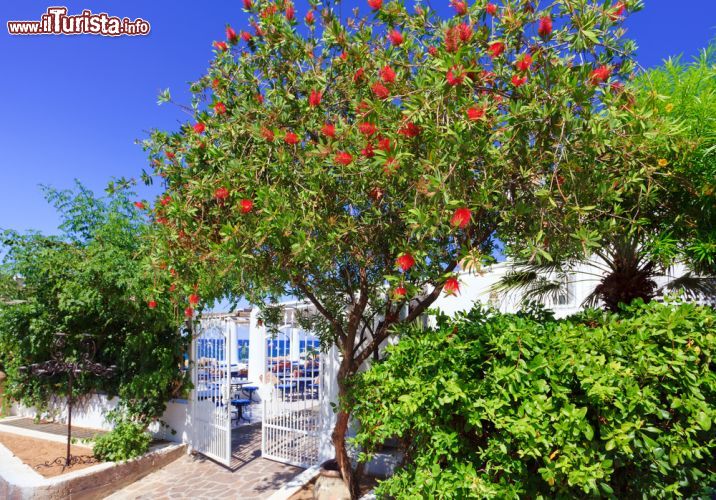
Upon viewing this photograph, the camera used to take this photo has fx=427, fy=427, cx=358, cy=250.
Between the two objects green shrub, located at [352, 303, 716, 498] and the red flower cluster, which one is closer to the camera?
green shrub, located at [352, 303, 716, 498]

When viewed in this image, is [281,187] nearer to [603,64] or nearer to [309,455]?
[603,64]

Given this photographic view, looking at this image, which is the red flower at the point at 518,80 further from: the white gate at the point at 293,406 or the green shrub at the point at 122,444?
the green shrub at the point at 122,444

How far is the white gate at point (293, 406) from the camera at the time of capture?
26.0 feet

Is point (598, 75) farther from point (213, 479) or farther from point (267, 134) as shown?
point (213, 479)

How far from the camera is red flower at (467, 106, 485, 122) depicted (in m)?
3.18

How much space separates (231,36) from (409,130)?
9.74ft

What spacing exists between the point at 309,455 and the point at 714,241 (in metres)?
6.92

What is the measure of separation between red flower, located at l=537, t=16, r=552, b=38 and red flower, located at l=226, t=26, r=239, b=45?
11.3 feet

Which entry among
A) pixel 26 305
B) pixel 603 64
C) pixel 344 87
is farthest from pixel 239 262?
pixel 26 305

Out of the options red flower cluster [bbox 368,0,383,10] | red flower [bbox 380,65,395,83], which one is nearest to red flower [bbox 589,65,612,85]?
red flower [bbox 380,65,395,83]

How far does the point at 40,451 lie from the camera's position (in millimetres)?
8812

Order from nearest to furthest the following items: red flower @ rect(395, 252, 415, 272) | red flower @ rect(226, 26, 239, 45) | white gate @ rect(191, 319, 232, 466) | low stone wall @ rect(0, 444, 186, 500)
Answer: red flower @ rect(395, 252, 415, 272), red flower @ rect(226, 26, 239, 45), low stone wall @ rect(0, 444, 186, 500), white gate @ rect(191, 319, 232, 466)

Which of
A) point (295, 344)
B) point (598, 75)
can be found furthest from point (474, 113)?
point (295, 344)

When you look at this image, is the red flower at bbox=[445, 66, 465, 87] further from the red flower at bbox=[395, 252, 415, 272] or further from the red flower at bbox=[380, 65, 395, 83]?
the red flower at bbox=[395, 252, 415, 272]
